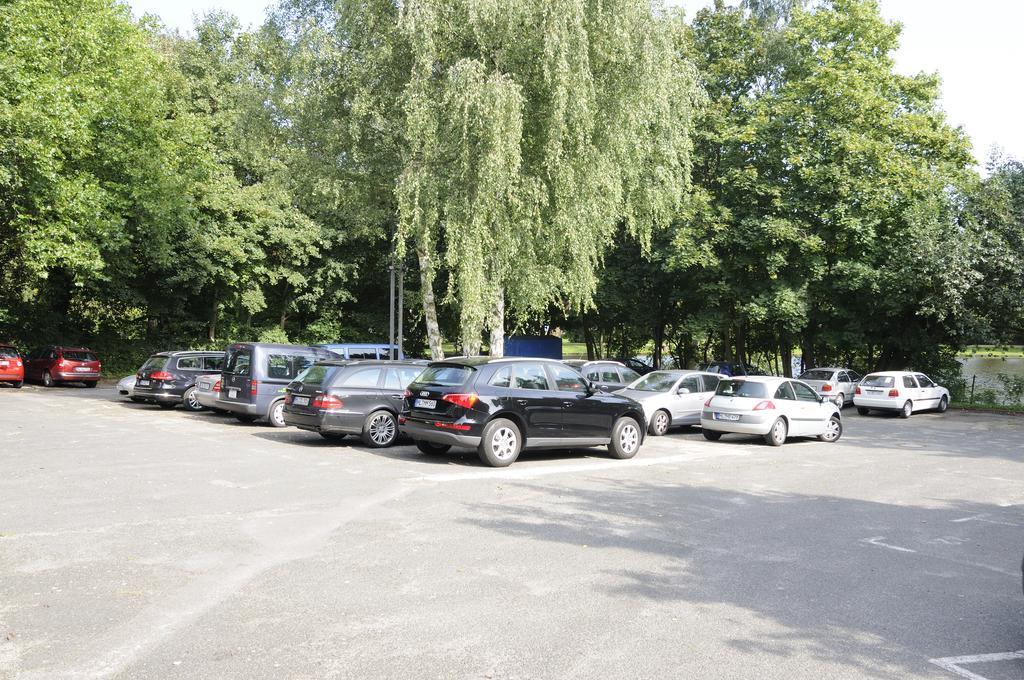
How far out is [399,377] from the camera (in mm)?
16266

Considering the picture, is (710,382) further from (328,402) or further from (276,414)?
(276,414)

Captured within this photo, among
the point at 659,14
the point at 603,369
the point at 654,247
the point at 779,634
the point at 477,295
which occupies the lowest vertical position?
the point at 779,634

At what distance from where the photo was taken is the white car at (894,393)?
2805 centimetres

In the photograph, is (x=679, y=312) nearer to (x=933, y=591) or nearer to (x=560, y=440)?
(x=560, y=440)

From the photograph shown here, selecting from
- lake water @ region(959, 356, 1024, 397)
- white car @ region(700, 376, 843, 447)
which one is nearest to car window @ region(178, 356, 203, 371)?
white car @ region(700, 376, 843, 447)

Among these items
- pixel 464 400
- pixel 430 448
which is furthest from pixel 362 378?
pixel 464 400

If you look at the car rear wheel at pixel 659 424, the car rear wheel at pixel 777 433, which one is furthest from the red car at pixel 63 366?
the car rear wheel at pixel 777 433

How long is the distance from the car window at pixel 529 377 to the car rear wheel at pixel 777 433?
20.5ft

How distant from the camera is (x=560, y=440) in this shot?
14.1 m

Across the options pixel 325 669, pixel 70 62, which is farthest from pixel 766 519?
pixel 70 62

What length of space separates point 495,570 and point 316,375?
9.94 metres

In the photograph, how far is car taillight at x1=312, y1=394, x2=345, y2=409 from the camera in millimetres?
15227

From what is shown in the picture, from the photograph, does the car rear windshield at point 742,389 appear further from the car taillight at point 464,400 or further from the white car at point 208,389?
the white car at point 208,389

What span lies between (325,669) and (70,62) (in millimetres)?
33368
